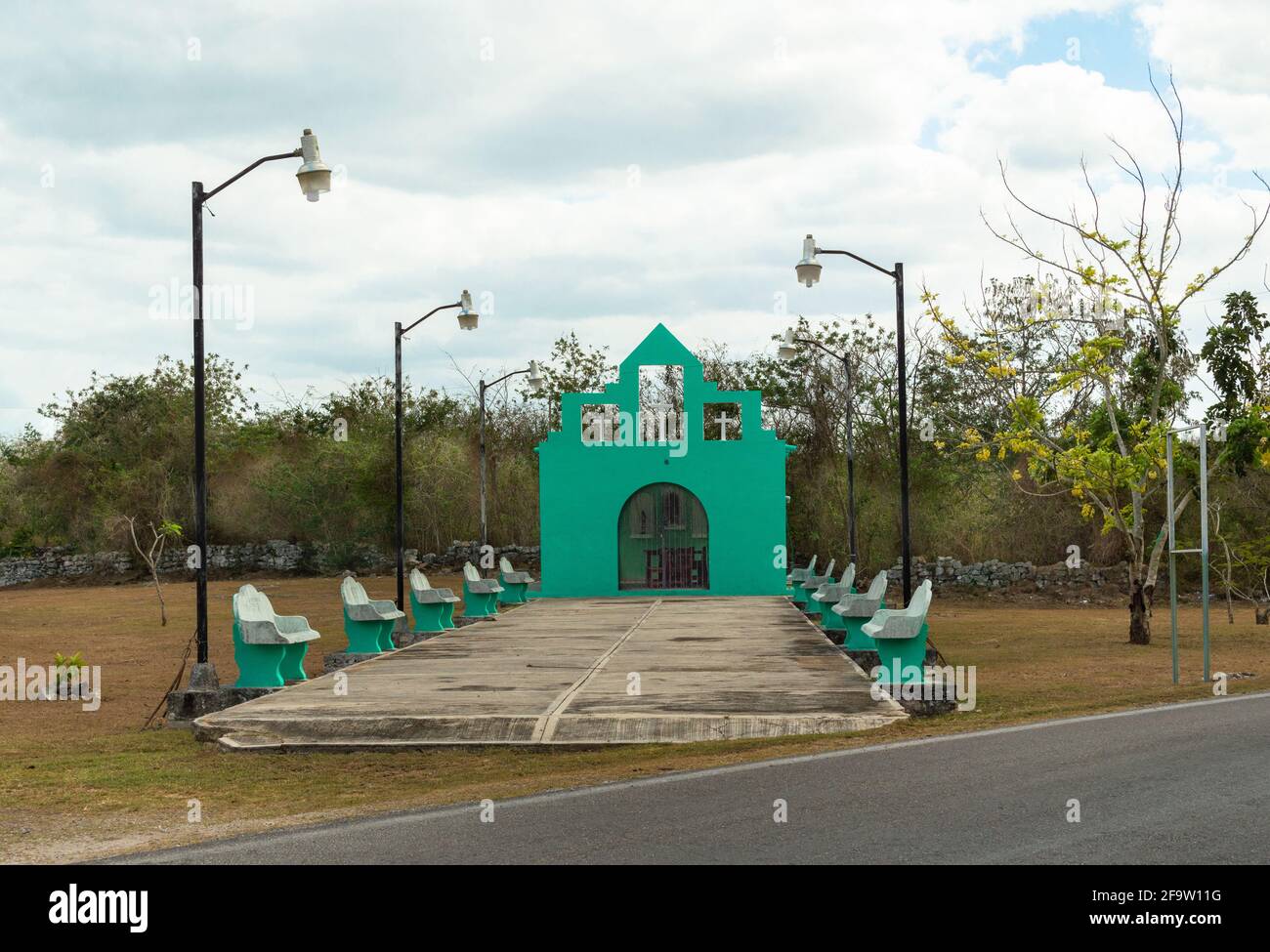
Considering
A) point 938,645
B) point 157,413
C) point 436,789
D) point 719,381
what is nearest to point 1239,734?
point 436,789

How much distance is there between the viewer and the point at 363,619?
17.8 metres

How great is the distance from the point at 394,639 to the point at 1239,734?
44.4 ft

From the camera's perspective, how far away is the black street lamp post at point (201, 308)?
44.2 feet

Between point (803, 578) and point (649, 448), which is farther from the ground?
point (649, 448)

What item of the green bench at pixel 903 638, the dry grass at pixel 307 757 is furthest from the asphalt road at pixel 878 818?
the green bench at pixel 903 638

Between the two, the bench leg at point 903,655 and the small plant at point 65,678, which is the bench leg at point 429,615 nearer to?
the small plant at point 65,678

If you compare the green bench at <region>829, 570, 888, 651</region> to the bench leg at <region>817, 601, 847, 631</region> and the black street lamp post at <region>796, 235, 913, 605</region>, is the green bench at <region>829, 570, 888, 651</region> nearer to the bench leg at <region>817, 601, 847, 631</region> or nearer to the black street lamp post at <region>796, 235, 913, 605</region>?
the black street lamp post at <region>796, 235, 913, 605</region>

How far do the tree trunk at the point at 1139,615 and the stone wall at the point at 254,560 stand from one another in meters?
25.0

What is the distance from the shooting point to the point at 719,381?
4328 centimetres

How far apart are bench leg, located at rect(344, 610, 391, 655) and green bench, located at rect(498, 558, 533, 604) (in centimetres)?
1122

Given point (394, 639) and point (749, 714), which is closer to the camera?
point (749, 714)

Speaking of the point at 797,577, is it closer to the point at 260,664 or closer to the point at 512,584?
the point at 512,584

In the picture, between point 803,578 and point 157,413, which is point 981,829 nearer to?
point 803,578

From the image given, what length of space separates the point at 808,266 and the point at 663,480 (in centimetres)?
1199
